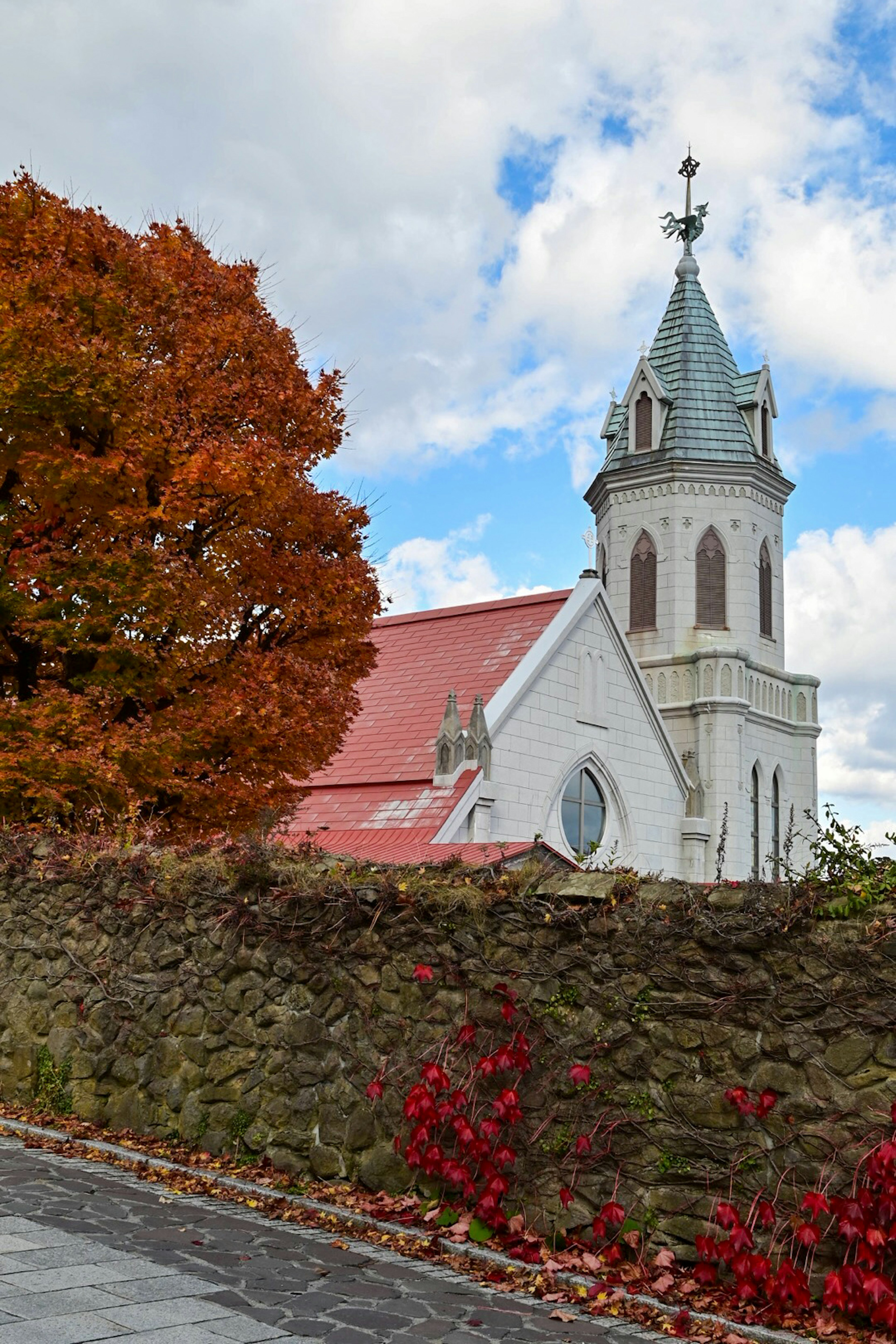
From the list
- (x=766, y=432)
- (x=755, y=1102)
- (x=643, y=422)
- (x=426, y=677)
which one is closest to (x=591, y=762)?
(x=426, y=677)

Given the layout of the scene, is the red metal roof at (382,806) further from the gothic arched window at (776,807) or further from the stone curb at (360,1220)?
the gothic arched window at (776,807)

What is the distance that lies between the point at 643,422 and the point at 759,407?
432 centimetres

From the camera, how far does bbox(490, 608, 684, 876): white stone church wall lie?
23.7m

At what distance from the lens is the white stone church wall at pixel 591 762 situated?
77.6 ft

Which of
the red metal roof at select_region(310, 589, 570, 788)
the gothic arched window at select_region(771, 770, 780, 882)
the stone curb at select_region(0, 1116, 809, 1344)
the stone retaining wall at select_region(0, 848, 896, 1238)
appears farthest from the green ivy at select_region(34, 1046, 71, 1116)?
the gothic arched window at select_region(771, 770, 780, 882)

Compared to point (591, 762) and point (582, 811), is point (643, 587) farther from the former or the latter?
point (582, 811)

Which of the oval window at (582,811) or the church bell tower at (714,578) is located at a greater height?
the church bell tower at (714,578)

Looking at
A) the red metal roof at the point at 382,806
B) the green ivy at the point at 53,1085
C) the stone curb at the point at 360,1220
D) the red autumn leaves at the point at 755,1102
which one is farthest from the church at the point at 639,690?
the green ivy at the point at 53,1085

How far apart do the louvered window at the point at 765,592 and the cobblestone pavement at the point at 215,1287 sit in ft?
129

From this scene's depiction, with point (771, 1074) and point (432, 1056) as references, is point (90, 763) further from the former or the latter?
point (771, 1074)

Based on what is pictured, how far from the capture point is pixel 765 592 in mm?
44719

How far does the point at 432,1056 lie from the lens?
7.66 m

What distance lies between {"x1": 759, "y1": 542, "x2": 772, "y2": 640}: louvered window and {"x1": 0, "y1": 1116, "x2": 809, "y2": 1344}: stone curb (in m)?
37.8

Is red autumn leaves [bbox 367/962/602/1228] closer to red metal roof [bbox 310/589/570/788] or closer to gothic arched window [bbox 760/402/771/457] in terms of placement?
red metal roof [bbox 310/589/570/788]
